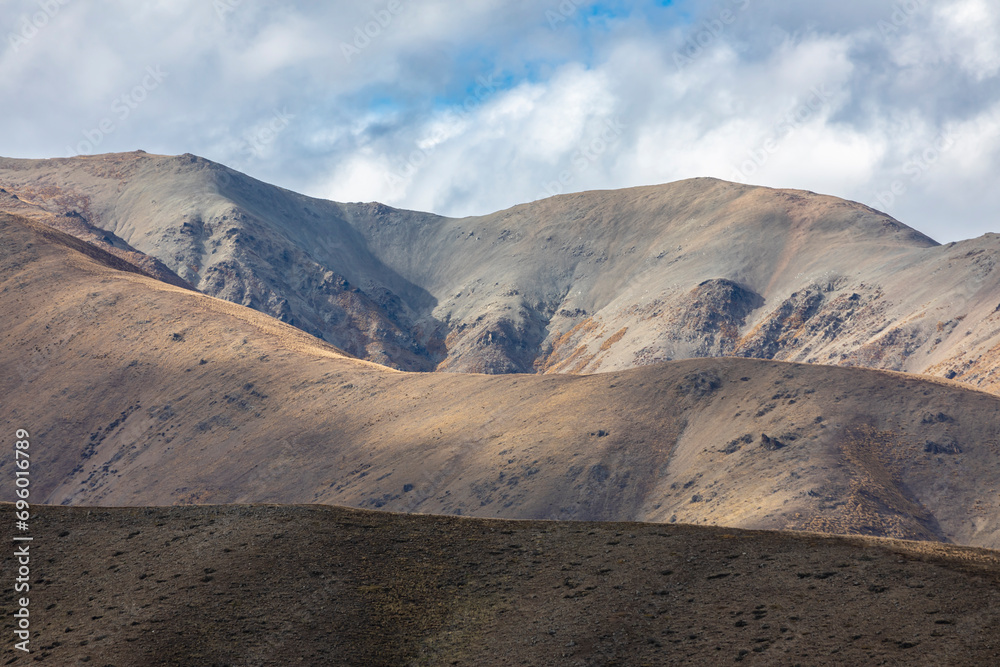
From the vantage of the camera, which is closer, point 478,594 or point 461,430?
point 478,594

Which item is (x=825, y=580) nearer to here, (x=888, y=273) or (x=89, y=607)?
(x=89, y=607)

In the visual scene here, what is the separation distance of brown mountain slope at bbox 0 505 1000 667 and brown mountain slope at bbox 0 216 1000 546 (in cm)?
5250

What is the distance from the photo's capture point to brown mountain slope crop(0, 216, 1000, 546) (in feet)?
331

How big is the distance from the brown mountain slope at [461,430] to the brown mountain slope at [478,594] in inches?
2067

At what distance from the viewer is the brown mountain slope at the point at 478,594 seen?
112 ft

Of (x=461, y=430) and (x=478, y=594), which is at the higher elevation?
(x=461, y=430)

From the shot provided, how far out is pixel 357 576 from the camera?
136 feet

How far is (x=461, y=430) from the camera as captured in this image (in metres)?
125

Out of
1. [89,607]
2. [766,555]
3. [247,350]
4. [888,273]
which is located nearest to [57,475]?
[247,350]

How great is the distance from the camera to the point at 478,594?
40.6 m

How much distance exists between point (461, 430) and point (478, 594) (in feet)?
279

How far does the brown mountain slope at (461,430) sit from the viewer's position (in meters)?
101

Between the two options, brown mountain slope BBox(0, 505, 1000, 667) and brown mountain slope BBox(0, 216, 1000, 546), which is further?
brown mountain slope BBox(0, 216, 1000, 546)

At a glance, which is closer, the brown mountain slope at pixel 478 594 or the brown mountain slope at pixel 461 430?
the brown mountain slope at pixel 478 594
